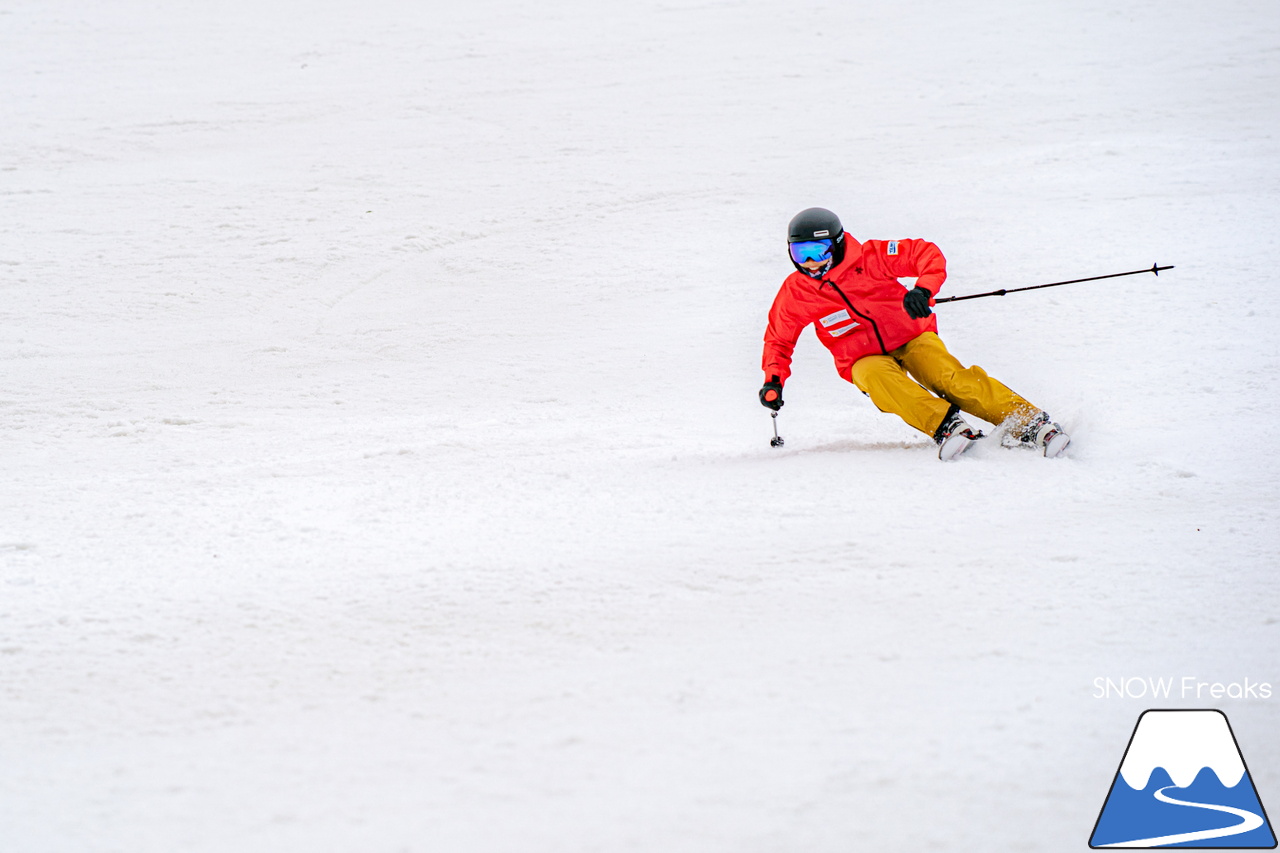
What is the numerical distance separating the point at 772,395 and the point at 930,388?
80cm

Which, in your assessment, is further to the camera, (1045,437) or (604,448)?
(604,448)

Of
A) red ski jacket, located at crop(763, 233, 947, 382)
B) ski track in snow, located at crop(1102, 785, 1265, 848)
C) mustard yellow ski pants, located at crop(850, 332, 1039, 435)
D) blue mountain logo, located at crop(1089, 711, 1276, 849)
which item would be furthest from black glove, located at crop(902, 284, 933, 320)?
ski track in snow, located at crop(1102, 785, 1265, 848)

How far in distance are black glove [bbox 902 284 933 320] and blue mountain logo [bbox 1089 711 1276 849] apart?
2.33 m

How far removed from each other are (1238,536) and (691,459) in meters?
2.47

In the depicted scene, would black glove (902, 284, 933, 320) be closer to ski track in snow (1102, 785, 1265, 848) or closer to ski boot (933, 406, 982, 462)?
ski boot (933, 406, 982, 462)

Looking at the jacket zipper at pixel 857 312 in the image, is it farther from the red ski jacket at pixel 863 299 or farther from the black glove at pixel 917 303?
the black glove at pixel 917 303

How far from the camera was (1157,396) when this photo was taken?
6.07m

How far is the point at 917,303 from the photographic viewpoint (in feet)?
16.3

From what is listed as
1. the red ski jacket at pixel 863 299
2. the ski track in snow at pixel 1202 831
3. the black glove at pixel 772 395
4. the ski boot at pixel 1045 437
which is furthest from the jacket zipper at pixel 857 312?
the ski track in snow at pixel 1202 831

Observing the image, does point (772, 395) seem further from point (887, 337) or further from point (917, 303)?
point (917, 303)

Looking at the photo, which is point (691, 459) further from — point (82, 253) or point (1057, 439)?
point (82, 253)

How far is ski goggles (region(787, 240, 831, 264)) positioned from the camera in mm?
5207

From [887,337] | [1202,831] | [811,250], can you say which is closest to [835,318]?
[887,337]

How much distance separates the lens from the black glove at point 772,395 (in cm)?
536
